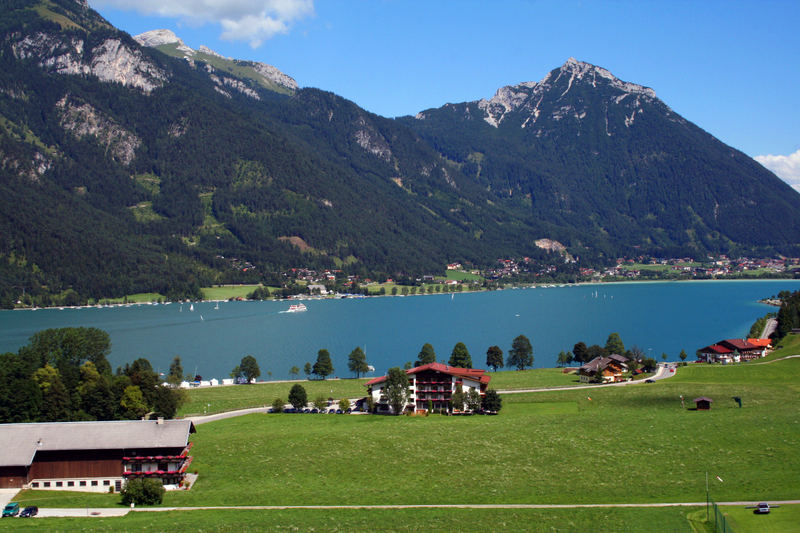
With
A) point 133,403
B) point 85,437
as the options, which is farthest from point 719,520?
point 133,403

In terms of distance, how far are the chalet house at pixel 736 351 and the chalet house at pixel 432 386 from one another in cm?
3820

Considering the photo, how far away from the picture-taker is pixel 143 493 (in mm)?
38781

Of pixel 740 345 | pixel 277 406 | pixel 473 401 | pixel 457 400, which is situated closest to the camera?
pixel 473 401

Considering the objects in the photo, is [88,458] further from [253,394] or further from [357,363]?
[357,363]

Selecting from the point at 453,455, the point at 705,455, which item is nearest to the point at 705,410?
the point at 705,455

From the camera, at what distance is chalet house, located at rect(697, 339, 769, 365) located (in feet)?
285

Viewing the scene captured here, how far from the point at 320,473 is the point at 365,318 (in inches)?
4772

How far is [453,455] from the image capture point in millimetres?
46000

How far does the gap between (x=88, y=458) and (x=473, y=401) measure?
30772 mm

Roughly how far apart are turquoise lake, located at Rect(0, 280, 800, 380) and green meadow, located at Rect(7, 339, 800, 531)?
41087mm

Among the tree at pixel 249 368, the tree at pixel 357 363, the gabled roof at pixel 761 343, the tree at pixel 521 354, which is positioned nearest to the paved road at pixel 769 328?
the gabled roof at pixel 761 343

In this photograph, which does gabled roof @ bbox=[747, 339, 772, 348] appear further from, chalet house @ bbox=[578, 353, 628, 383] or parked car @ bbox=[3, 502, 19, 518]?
parked car @ bbox=[3, 502, 19, 518]

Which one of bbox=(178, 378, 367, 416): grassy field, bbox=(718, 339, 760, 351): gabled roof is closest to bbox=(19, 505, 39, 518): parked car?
bbox=(178, 378, 367, 416): grassy field

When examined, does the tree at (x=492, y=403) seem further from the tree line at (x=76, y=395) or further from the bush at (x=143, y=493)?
the bush at (x=143, y=493)
